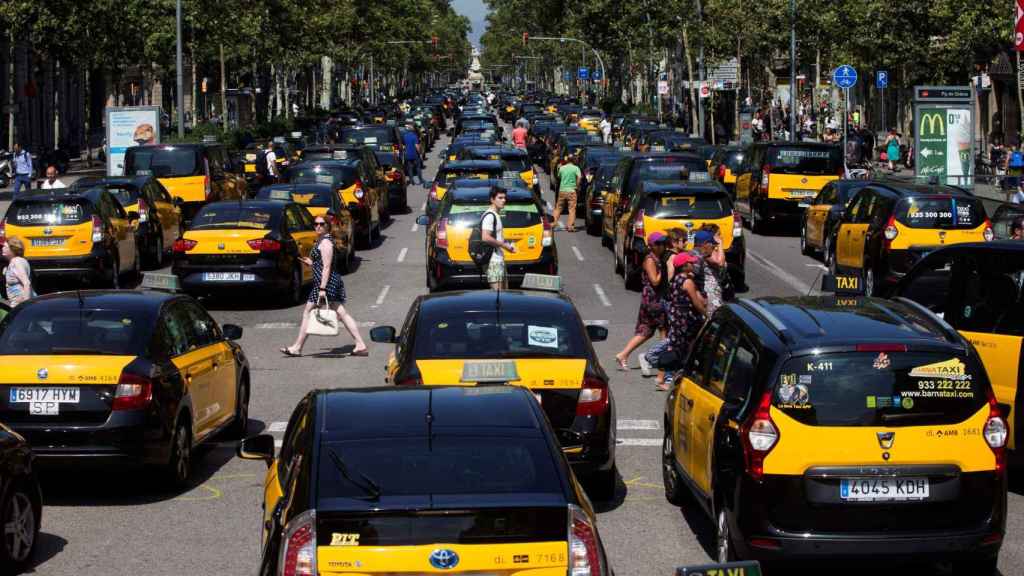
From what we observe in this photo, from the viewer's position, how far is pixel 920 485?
8906 millimetres

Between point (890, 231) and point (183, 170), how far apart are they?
16.0 m

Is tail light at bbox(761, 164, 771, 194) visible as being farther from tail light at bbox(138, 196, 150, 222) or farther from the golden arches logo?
tail light at bbox(138, 196, 150, 222)

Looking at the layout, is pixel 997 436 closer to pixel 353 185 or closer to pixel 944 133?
pixel 353 185

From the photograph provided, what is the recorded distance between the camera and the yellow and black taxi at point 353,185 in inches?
1330

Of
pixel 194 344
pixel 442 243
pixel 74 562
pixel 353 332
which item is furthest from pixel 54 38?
pixel 74 562

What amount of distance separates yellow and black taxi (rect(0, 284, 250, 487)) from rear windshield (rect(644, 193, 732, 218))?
505 inches

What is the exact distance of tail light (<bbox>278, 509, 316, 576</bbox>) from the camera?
21.4 ft

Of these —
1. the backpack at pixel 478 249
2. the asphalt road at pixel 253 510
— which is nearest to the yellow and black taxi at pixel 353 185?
the backpack at pixel 478 249

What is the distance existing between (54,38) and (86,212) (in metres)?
27.1

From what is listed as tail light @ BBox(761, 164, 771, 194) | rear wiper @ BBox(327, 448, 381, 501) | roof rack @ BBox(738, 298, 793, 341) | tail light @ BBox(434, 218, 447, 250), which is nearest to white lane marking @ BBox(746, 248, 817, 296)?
tail light @ BBox(761, 164, 771, 194)

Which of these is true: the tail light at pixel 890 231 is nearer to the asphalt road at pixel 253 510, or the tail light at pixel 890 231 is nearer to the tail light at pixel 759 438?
the asphalt road at pixel 253 510

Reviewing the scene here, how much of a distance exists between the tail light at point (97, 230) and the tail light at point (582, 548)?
20.3m

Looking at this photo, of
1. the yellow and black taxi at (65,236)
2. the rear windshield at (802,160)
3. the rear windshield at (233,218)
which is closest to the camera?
the rear windshield at (233,218)

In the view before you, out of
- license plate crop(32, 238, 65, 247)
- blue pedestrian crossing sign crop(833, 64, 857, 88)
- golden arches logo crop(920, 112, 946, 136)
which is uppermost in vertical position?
blue pedestrian crossing sign crop(833, 64, 857, 88)
